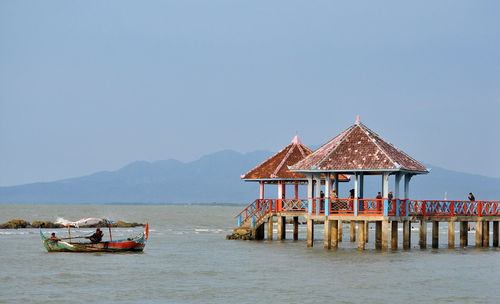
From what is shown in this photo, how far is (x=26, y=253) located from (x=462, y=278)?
70.5 feet

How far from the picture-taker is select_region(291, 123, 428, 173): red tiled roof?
38812 millimetres

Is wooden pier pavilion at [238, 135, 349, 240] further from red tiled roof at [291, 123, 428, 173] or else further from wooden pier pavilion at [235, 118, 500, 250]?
red tiled roof at [291, 123, 428, 173]

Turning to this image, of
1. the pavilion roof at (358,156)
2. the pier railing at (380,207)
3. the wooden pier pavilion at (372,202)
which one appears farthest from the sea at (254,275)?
the pavilion roof at (358,156)

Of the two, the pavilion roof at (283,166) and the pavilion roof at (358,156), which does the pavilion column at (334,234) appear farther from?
the pavilion roof at (283,166)

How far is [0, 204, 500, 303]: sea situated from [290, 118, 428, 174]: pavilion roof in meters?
3.94

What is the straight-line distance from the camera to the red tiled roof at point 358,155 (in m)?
38.8

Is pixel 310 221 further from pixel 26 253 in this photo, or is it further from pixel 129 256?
pixel 26 253

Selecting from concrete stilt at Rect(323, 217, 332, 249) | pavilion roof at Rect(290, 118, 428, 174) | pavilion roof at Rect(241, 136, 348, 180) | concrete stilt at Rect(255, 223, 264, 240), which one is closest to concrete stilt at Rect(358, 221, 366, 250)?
concrete stilt at Rect(323, 217, 332, 249)

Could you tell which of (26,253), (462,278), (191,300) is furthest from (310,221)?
(191,300)

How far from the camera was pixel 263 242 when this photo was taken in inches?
1887

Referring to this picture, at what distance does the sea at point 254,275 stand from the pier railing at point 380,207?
1.91m

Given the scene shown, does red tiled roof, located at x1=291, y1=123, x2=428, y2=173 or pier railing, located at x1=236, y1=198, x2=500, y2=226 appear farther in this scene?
red tiled roof, located at x1=291, y1=123, x2=428, y2=173

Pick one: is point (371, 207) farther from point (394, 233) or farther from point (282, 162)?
point (282, 162)

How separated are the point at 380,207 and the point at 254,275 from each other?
881 cm
